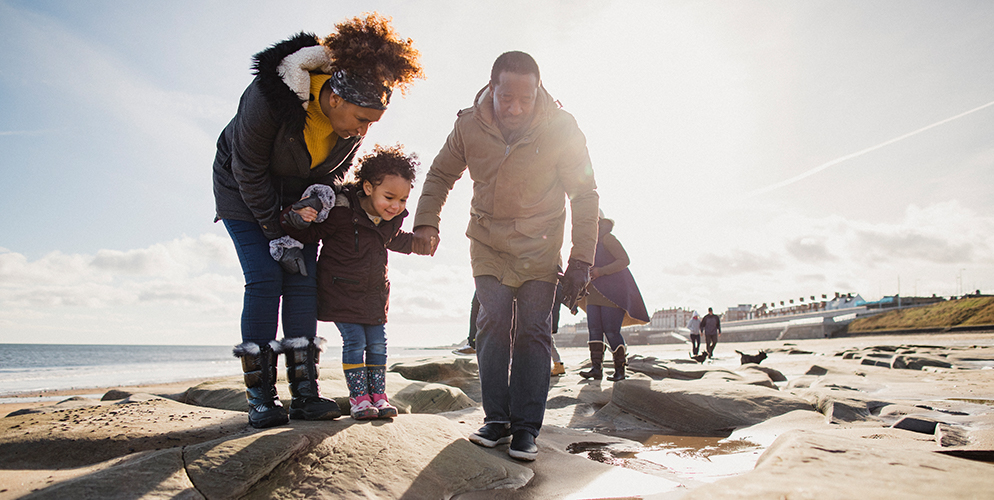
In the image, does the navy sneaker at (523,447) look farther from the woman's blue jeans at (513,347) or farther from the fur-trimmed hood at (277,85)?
the fur-trimmed hood at (277,85)

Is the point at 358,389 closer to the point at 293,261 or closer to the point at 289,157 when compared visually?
the point at 293,261

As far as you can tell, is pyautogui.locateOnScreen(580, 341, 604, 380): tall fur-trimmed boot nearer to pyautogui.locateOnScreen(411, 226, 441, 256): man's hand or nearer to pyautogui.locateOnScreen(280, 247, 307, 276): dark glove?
pyautogui.locateOnScreen(411, 226, 441, 256): man's hand

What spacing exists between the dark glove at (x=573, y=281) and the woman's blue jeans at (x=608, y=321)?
305cm

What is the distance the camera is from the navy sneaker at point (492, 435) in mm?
2279

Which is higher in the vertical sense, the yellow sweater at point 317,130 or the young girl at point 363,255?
the yellow sweater at point 317,130

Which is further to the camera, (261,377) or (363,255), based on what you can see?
(363,255)

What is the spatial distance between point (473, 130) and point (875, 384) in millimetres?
5275

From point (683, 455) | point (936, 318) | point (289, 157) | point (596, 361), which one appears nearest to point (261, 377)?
point (289, 157)

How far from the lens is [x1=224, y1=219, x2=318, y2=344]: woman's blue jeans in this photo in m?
2.37

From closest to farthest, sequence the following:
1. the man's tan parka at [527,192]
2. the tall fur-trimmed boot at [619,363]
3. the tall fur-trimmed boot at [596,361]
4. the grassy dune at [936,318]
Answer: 1. the man's tan parka at [527,192]
2. the tall fur-trimmed boot at [619,363]
3. the tall fur-trimmed boot at [596,361]
4. the grassy dune at [936,318]

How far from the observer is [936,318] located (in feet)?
106

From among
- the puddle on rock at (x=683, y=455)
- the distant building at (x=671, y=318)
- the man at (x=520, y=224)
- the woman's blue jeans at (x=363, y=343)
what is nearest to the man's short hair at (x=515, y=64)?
the man at (x=520, y=224)

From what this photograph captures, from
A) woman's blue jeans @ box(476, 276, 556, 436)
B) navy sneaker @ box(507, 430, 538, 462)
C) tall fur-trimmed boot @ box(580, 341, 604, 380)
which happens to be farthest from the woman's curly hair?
tall fur-trimmed boot @ box(580, 341, 604, 380)

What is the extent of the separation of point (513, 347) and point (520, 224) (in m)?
0.64
